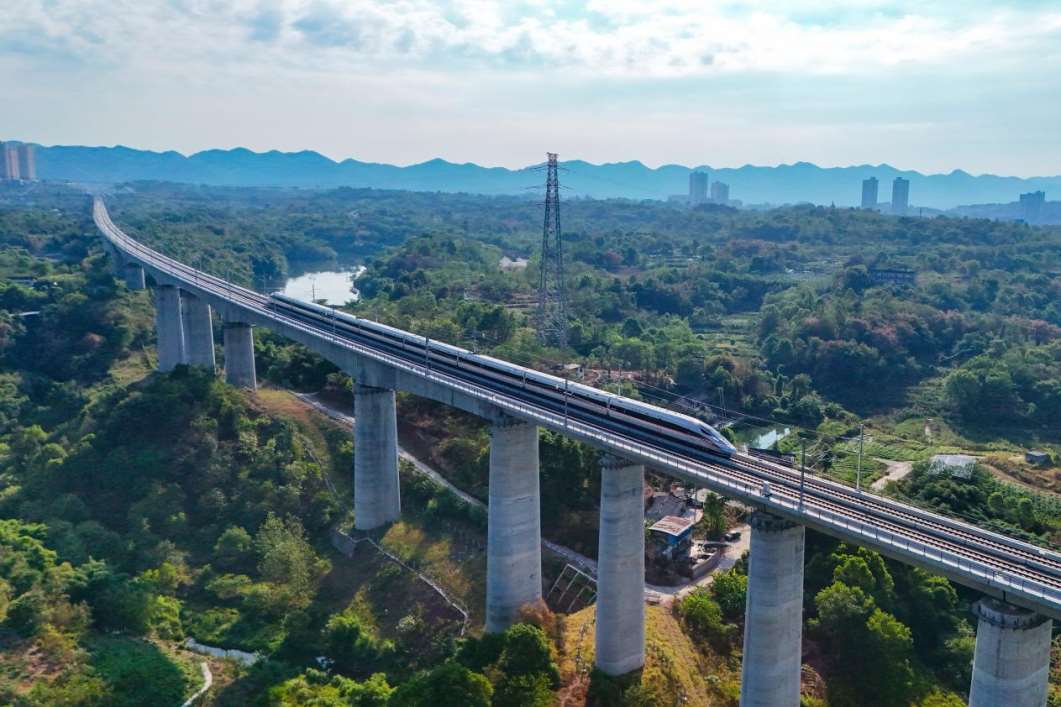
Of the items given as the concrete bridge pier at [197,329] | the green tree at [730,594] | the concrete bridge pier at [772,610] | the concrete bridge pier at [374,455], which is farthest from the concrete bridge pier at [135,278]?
the concrete bridge pier at [772,610]

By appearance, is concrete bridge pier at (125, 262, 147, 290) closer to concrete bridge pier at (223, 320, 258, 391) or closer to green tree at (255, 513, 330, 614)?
concrete bridge pier at (223, 320, 258, 391)

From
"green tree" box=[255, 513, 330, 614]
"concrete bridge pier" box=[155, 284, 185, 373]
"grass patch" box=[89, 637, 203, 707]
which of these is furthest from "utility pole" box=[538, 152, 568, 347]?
"grass patch" box=[89, 637, 203, 707]

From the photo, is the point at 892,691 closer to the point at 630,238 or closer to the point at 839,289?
the point at 839,289

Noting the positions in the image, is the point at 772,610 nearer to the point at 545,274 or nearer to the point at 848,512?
the point at 848,512

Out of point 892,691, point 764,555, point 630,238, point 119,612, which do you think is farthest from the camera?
point 630,238

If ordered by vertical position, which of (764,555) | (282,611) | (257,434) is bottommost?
(282,611)

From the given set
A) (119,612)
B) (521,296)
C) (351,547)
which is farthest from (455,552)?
(521,296)
